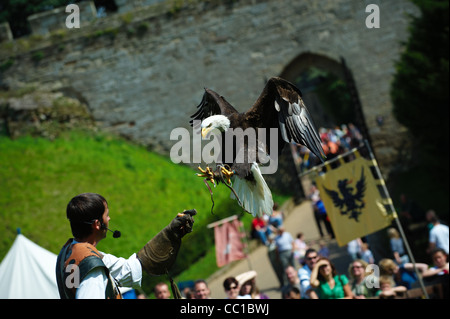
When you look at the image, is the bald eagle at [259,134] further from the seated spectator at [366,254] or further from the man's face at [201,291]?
the seated spectator at [366,254]

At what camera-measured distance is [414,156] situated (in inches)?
650

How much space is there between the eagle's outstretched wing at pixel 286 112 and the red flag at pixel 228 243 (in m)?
6.32

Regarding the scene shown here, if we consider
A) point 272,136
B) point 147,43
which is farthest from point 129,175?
point 272,136

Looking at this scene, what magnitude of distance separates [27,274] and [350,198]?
171 inches

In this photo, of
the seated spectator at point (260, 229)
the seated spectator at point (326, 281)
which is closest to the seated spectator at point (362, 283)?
the seated spectator at point (326, 281)

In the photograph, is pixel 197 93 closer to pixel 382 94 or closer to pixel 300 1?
pixel 300 1

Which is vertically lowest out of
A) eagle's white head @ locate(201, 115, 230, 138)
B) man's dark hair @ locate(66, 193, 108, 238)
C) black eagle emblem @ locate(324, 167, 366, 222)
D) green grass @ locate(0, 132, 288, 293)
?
man's dark hair @ locate(66, 193, 108, 238)

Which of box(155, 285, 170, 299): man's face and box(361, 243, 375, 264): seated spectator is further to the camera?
box(361, 243, 375, 264): seated spectator

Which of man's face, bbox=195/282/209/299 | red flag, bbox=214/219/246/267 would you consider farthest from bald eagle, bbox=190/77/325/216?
red flag, bbox=214/219/246/267

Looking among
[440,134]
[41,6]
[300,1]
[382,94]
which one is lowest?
[440,134]

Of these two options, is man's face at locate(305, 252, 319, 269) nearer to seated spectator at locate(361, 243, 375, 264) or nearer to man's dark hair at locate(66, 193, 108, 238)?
seated spectator at locate(361, 243, 375, 264)

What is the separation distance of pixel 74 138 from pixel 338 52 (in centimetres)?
820

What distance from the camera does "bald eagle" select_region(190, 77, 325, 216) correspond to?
3.60m

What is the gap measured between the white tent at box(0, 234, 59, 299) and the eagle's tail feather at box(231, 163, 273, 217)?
4348 millimetres
